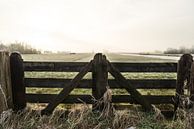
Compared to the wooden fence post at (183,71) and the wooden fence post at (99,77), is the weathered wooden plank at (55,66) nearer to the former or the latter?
the wooden fence post at (99,77)

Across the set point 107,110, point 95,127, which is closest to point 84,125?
point 95,127

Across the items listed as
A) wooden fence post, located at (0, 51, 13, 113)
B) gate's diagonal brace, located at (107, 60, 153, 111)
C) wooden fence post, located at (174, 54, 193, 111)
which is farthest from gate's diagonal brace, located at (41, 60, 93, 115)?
wooden fence post, located at (174, 54, 193, 111)

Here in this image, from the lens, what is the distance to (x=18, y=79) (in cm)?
590

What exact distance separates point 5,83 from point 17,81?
0.32m

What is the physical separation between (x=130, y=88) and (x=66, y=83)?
1.53m

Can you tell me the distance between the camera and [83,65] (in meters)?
5.88

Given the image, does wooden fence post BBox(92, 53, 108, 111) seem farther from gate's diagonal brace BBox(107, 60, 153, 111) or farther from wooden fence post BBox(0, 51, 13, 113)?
wooden fence post BBox(0, 51, 13, 113)

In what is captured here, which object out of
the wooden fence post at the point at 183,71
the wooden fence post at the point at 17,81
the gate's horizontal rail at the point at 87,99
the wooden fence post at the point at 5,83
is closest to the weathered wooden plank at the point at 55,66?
the wooden fence post at the point at 17,81

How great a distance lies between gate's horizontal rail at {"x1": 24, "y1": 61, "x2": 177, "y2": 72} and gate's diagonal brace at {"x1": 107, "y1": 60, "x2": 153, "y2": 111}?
0.85 feet

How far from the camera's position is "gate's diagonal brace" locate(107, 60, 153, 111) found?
5676 millimetres

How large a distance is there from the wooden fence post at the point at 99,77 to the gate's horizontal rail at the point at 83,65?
0.36 meters

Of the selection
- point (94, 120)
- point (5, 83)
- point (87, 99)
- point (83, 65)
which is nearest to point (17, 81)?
point (5, 83)

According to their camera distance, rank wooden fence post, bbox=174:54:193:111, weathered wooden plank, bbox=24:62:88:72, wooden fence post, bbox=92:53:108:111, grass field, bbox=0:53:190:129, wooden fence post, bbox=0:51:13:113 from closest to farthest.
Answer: grass field, bbox=0:53:190:129 → wooden fence post, bbox=0:51:13:113 → wooden fence post, bbox=92:53:108:111 → wooden fence post, bbox=174:54:193:111 → weathered wooden plank, bbox=24:62:88:72

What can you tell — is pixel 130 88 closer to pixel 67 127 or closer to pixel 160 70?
pixel 160 70
